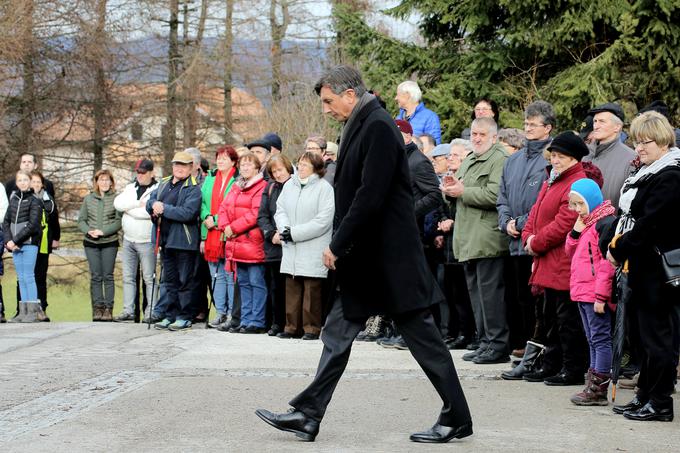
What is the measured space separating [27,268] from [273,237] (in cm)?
449

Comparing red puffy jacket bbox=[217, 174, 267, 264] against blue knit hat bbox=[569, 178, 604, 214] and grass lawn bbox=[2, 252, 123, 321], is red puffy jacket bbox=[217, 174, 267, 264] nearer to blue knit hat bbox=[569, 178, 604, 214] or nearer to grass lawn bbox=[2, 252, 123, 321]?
blue knit hat bbox=[569, 178, 604, 214]

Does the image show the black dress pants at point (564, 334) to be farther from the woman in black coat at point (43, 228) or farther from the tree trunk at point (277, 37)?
the tree trunk at point (277, 37)

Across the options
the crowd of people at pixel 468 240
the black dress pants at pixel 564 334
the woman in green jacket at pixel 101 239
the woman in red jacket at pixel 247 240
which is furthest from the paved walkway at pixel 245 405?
the woman in green jacket at pixel 101 239

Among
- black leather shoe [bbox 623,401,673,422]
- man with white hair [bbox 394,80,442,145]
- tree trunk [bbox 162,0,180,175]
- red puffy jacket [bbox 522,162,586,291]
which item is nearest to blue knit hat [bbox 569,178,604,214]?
red puffy jacket [bbox 522,162,586,291]

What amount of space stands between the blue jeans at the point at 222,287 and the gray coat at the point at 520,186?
15.4 ft

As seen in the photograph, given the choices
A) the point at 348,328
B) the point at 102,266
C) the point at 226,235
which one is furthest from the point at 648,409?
the point at 102,266

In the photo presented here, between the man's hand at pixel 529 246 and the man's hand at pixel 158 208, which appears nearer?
the man's hand at pixel 529 246

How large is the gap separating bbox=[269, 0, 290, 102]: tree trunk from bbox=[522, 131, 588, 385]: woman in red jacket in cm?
2868

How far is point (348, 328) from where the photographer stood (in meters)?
6.42

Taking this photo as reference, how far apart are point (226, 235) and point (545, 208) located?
5.18 metres

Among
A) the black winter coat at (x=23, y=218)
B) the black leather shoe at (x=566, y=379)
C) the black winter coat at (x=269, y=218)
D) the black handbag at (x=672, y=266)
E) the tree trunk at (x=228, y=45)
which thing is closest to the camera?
the black handbag at (x=672, y=266)

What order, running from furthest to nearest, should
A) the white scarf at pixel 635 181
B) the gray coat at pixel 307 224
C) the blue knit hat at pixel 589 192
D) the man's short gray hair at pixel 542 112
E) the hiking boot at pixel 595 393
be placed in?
1. the gray coat at pixel 307 224
2. the man's short gray hair at pixel 542 112
3. the blue knit hat at pixel 589 192
4. the hiking boot at pixel 595 393
5. the white scarf at pixel 635 181

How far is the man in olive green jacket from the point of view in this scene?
9.83 meters

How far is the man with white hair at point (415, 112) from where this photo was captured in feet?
42.5
